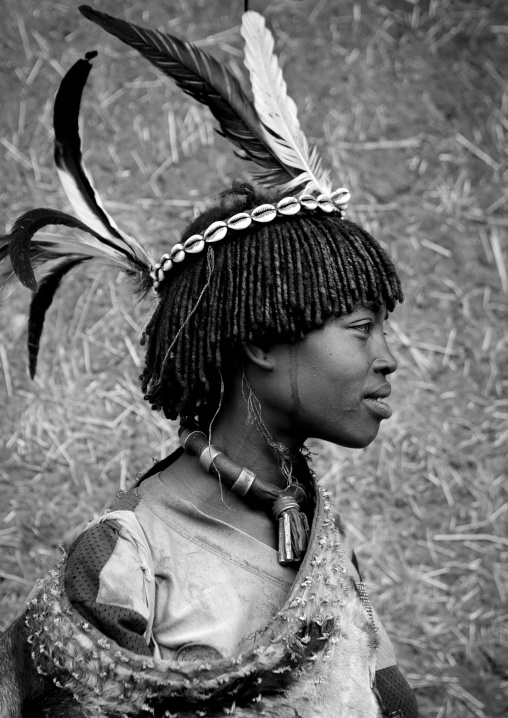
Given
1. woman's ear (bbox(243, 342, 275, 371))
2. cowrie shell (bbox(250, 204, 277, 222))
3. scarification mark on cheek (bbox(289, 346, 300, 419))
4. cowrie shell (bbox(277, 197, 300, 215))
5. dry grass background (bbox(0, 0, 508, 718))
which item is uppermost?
cowrie shell (bbox(250, 204, 277, 222))

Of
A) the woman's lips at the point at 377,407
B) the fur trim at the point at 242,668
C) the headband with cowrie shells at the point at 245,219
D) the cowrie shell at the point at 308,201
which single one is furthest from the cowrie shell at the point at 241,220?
the fur trim at the point at 242,668

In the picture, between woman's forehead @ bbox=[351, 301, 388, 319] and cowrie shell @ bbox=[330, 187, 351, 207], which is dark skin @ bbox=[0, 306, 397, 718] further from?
cowrie shell @ bbox=[330, 187, 351, 207]

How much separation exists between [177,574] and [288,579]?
0.27 metres

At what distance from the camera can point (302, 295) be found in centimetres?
200

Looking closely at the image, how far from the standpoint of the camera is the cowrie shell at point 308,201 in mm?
2104

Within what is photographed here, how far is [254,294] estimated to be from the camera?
2.03 m

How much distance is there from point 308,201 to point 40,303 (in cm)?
82

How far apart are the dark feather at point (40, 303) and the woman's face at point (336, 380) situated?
701 millimetres

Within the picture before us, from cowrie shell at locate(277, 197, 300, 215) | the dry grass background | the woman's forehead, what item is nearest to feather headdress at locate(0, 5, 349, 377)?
cowrie shell at locate(277, 197, 300, 215)

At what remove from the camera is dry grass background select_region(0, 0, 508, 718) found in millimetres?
3709

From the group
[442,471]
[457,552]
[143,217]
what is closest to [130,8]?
[143,217]

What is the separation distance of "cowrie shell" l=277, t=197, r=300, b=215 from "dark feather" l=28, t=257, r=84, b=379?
63 centimetres

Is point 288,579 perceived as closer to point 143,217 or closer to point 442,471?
point 442,471

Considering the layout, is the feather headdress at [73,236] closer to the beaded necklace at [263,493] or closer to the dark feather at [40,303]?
the dark feather at [40,303]
